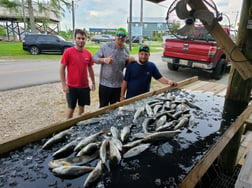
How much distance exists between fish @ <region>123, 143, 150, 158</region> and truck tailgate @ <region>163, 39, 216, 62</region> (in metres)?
7.50

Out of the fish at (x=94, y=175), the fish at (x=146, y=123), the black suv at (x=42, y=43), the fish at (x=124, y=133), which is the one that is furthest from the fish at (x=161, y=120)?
the black suv at (x=42, y=43)

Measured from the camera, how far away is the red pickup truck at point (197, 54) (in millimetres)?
8180

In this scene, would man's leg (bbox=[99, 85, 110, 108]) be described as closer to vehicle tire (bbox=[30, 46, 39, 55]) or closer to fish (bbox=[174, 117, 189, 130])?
fish (bbox=[174, 117, 189, 130])

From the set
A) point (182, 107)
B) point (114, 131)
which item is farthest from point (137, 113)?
point (182, 107)

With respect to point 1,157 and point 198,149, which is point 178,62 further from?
point 1,157

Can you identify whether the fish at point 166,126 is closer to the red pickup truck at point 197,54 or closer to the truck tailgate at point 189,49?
the red pickup truck at point 197,54

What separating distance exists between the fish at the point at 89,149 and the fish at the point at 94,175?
0.20 m

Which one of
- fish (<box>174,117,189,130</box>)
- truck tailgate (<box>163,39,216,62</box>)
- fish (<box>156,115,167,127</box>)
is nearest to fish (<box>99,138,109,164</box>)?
fish (<box>156,115,167,127</box>)

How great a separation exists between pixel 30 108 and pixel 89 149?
13.9ft

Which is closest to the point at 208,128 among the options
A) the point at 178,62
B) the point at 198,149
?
the point at 198,149

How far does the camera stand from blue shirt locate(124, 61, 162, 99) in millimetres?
3645

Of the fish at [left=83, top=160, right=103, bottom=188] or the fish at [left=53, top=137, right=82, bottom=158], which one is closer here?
the fish at [left=83, top=160, right=103, bottom=188]

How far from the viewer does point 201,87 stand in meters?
4.51

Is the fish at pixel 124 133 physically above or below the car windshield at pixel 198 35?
below
